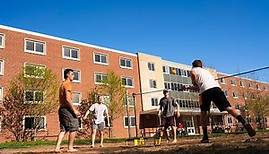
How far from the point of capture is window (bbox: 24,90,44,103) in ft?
96.4

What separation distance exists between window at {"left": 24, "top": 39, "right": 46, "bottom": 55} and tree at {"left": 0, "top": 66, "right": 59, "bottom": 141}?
5.45 meters

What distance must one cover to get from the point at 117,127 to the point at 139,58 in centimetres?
1201

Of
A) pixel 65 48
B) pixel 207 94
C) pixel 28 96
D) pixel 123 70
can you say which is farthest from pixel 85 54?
pixel 207 94

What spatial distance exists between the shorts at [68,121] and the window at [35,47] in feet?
95.5

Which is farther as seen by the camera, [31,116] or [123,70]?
[123,70]

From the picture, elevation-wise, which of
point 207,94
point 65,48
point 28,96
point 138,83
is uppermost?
point 65,48

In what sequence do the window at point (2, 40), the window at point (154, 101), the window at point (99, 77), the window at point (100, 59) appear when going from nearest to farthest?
1. the window at point (2, 40)
2. the window at point (99, 77)
3. the window at point (100, 59)
4. the window at point (154, 101)

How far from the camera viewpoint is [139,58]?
4978 centimetres

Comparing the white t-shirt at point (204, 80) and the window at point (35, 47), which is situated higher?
the window at point (35, 47)

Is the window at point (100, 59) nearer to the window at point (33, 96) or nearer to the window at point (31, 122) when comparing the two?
the window at point (31, 122)

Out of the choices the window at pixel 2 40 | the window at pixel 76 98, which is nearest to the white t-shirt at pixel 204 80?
the window at pixel 2 40

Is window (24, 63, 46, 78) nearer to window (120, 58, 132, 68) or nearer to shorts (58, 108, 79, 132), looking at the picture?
window (120, 58, 132, 68)

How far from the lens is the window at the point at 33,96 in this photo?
29.4 meters

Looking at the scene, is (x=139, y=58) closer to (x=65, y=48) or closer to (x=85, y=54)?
(x=85, y=54)
